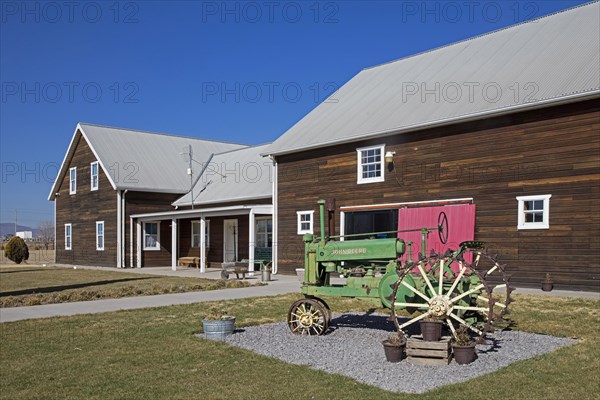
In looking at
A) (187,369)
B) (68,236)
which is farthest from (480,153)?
(68,236)

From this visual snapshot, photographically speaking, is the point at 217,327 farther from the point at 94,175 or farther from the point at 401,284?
the point at 94,175

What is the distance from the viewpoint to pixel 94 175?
116 ft

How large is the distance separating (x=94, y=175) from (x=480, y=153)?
927 inches

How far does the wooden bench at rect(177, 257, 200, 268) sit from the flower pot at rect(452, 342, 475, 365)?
24354 millimetres

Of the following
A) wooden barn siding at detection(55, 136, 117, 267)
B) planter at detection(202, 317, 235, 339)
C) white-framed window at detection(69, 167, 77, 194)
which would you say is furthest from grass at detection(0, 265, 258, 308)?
white-framed window at detection(69, 167, 77, 194)

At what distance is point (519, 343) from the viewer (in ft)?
32.0

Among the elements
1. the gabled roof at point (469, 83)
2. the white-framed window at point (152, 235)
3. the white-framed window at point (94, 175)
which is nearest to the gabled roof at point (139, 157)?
the white-framed window at point (94, 175)

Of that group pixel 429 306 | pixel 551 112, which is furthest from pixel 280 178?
pixel 429 306

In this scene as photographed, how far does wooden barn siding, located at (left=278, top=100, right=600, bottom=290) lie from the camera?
658 inches

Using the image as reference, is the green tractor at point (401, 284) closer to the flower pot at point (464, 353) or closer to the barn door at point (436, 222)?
the flower pot at point (464, 353)

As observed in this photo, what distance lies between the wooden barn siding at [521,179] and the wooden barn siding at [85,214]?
16.7 m

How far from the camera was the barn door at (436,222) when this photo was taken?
62.4 ft

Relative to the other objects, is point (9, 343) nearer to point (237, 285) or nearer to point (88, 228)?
point (237, 285)

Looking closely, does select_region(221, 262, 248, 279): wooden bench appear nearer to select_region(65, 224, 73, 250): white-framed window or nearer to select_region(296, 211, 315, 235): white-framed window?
select_region(296, 211, 315, 235): white-framed window
